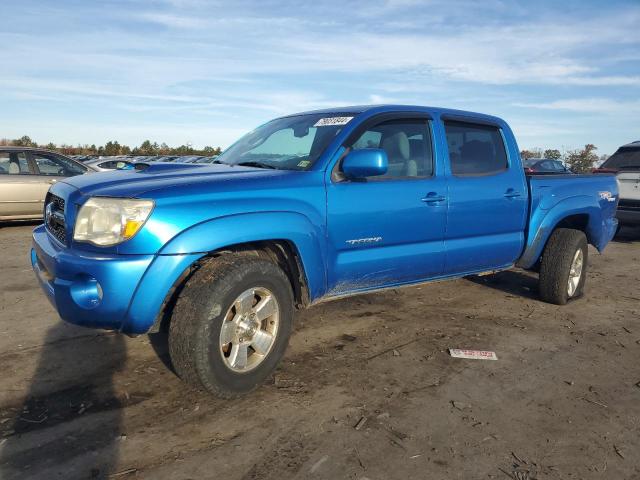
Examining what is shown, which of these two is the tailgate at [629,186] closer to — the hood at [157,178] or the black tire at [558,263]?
the black tire at [558,263]

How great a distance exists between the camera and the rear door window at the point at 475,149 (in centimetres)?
425

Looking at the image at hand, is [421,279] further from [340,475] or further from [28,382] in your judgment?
[28,382]

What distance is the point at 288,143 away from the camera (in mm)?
3900

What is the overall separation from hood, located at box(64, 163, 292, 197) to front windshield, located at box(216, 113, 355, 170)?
0.26m

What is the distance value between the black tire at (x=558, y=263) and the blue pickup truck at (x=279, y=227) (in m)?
0.21

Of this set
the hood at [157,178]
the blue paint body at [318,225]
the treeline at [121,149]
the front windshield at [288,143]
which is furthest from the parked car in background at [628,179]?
the treeline at [121,149]

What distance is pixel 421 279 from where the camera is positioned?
13.4 ft

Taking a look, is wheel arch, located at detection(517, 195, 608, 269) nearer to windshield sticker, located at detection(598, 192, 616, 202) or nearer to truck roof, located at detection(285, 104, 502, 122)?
windshield sticker, located at detection(598, 192, 616, 202)

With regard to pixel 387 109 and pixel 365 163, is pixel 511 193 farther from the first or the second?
pixel 365 163

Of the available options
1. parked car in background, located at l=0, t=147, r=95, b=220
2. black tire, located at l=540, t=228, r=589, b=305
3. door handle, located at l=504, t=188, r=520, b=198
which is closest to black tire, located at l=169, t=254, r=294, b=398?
door handle, located at l=504, t=188, r=520, b=198

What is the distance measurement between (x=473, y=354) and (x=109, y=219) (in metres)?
2.69

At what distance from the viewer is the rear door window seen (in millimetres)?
4246

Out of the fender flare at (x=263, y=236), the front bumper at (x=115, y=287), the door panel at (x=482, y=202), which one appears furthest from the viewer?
the door panel at (x=482, y=202)

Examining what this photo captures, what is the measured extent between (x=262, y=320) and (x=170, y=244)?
78 cm
